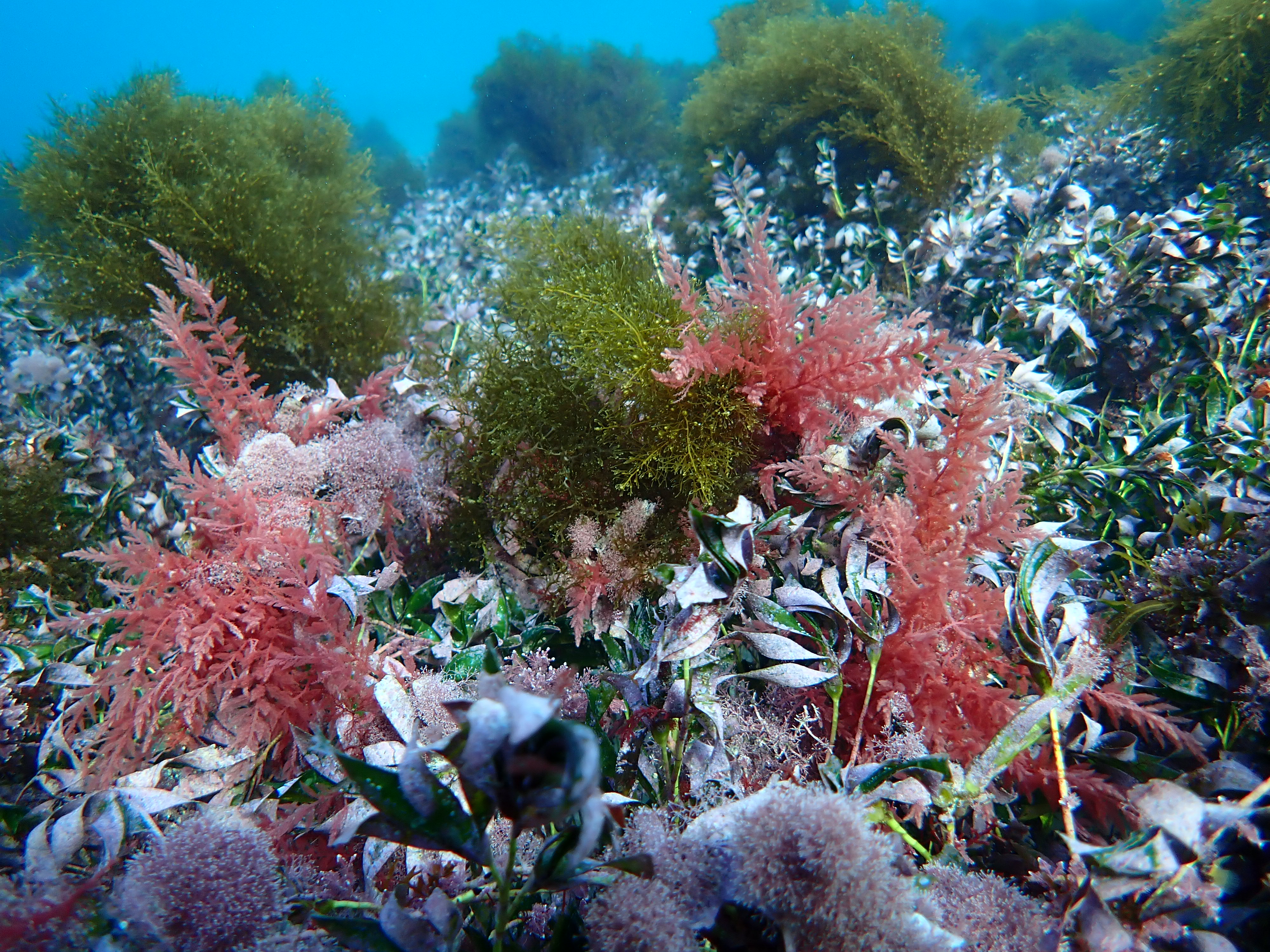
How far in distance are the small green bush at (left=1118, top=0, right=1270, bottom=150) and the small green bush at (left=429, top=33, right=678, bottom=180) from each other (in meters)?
5.20

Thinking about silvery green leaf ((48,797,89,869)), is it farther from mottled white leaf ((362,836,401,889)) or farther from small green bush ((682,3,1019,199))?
small green bush ((682,3,1019,199))

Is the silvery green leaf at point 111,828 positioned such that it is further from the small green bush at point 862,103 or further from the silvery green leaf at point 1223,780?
the small green bush at point 862,103

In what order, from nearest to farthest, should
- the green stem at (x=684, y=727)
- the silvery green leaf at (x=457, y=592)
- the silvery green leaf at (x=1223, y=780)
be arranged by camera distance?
the silvery green leaf at (x=1223, y=780) < the green stem at (x=684, y=727) < the silvery green leaf at (x=457, y=592)

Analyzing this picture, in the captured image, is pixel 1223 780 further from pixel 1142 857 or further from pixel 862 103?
pixel 862 103

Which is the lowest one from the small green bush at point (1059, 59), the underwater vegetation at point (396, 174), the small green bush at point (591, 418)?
the small green bush at point (591, 418)

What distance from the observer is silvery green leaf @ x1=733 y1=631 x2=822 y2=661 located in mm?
1378

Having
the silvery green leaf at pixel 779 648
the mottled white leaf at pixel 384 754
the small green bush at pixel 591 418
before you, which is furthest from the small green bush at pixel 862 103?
the mottled white leaf at pixel 384 754

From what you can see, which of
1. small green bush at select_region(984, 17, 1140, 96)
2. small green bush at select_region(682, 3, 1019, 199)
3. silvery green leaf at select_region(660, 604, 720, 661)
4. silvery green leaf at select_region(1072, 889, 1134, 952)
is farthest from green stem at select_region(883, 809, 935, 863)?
small green bush at select_region(984, 17, 1140, 96)

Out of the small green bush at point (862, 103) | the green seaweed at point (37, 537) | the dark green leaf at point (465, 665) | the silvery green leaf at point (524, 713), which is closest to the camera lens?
the silvery green leaf at point (524, 713)

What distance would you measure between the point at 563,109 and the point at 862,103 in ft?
20.2

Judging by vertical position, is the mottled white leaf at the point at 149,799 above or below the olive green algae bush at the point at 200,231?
below

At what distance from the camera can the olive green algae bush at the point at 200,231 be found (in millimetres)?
2809

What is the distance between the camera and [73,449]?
288 cm

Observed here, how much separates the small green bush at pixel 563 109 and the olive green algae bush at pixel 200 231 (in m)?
5.26
